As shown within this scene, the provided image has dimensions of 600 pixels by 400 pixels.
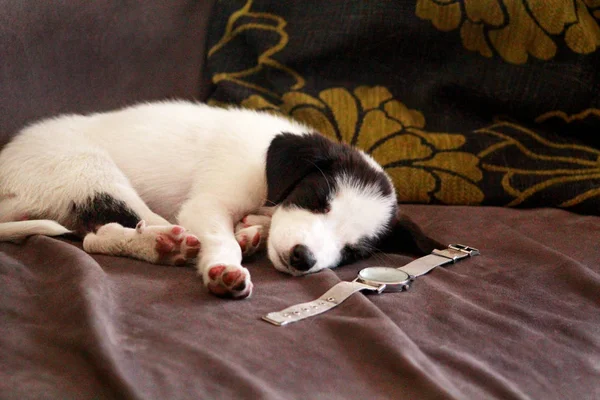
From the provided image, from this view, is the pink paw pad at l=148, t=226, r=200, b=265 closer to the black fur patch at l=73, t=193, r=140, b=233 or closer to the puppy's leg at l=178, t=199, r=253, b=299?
the puppy's leg at l=178, t=199, r=253, b=299

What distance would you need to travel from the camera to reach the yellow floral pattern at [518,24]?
2693 millimetres

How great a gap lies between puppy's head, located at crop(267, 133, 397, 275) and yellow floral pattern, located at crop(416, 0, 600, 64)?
95 centimetres

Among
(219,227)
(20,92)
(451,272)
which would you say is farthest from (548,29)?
(20,92)

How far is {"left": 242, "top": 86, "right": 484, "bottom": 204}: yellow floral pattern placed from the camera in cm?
274

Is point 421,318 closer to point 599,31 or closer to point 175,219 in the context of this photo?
point 175,219

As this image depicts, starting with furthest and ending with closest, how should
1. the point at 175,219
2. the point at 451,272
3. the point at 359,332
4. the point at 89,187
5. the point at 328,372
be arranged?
the point at 175,219 < the point at 89,187 < the point at 451,272 < the point at 359,332 < the point at 328,372

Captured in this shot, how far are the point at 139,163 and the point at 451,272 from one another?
1.21 metres

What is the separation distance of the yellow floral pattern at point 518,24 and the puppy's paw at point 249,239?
1347 millimetres

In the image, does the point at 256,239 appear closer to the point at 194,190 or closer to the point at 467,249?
the point at 194,190

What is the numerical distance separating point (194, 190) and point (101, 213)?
36 cm

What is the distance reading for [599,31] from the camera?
2.70 meters

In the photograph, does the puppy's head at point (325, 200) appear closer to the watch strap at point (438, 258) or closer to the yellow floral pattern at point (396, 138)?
the watch strap at point (438, 258)

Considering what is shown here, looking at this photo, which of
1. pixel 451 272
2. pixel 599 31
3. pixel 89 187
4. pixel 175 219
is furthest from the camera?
pixel 599 31

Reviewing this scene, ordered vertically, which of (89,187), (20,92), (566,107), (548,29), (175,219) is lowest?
(175,219)
